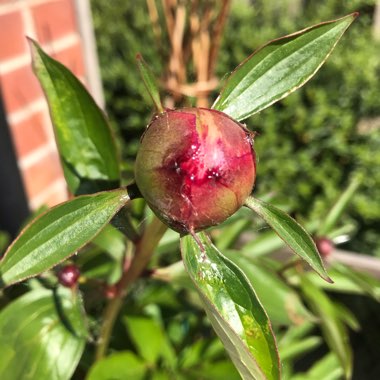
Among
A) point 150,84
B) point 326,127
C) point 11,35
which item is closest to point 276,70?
point 150,84

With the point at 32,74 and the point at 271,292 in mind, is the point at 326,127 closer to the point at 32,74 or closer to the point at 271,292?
the point at 32,74

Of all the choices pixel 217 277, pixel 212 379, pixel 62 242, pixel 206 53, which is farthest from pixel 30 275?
pixel 206 53

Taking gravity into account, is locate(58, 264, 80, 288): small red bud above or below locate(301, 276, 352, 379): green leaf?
above

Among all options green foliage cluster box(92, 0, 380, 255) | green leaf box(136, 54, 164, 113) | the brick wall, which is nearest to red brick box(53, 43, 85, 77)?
the brick wall

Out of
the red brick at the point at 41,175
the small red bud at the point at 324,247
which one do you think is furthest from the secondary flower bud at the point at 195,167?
the red brick at the point at 41,175

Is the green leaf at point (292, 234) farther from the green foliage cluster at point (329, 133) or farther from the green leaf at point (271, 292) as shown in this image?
the green foliage cluster at point (329, 133)

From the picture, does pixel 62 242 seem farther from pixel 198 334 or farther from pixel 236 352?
pixel 198 334

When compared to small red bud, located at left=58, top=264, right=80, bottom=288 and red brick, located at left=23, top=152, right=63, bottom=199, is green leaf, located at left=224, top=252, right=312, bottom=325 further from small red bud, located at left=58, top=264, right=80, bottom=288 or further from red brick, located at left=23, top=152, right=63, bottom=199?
red brick, located at left=23, top=152, right=63, bottom=199
